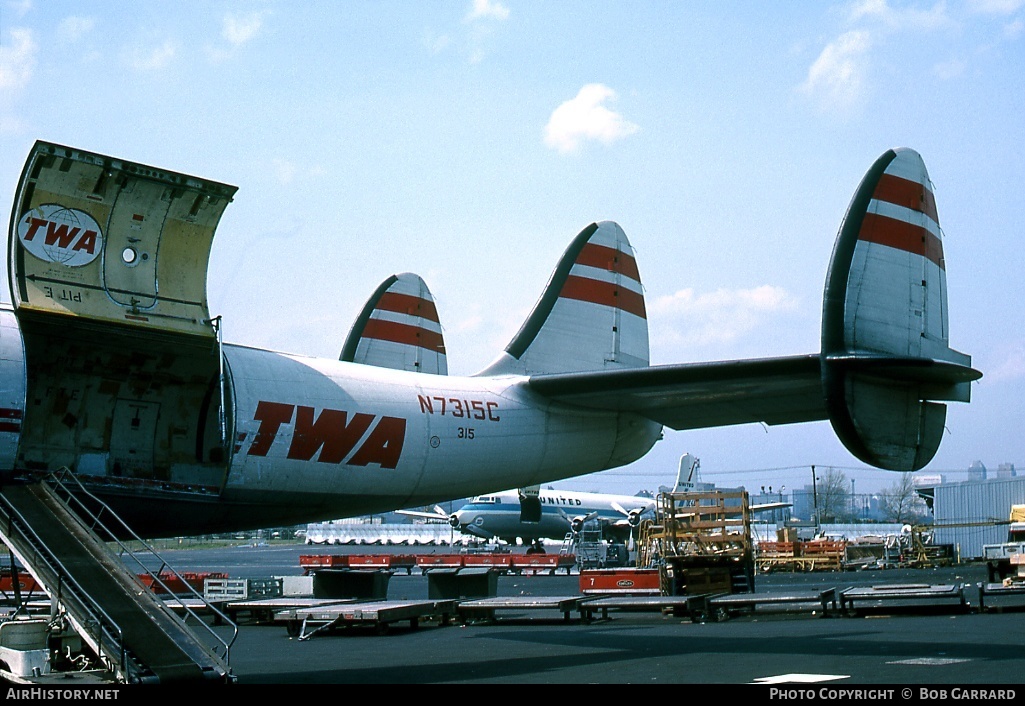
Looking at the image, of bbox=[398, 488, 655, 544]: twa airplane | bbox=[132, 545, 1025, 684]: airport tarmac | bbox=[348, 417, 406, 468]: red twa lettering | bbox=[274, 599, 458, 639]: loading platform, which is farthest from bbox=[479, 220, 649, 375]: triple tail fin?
bbox=[398, 488, 655, 544]: twa airplane

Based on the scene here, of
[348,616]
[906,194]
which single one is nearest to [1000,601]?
[906,194]

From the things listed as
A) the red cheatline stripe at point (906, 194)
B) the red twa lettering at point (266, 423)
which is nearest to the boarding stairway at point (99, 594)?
the red twa lettering at point (266, 423)

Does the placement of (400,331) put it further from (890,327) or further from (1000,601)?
(1000,601)

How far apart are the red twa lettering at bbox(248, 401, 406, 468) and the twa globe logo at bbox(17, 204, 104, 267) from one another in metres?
3.22

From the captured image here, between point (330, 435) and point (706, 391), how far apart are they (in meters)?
5.91

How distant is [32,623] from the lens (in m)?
11.1

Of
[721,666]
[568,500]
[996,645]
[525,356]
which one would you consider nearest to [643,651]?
[721,666]

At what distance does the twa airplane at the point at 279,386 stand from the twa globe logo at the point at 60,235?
0.06 ft

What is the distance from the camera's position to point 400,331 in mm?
24078

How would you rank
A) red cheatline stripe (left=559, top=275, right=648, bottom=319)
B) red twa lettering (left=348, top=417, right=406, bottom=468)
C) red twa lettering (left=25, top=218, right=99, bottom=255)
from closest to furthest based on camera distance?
red twa lettering (left=25, top=218, right=99, bottom=255) < red twa lettering (left=348, top=417, right=406, bottom=468) < red cheatline stripe (left=559, top=275, right=648, bottom=319)

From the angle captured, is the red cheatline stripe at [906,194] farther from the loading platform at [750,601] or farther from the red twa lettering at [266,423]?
the red twa lettering at [266,423]

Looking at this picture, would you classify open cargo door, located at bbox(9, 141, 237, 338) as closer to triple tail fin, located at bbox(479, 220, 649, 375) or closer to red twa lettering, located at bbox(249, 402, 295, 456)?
red twa lettering, located at bbox(249, 402, 295, 456)

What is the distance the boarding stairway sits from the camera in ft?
34.2
